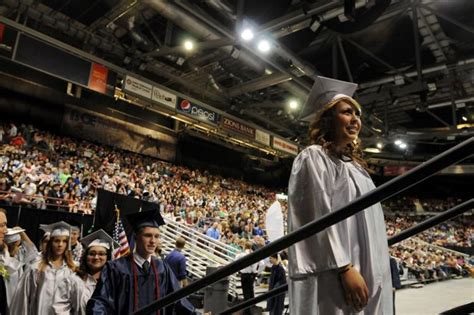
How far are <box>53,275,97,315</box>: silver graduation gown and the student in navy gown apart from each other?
1006 mm

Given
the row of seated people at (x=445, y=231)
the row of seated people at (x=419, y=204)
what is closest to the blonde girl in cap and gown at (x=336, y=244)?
the row of seated people at (x=445, y=231)

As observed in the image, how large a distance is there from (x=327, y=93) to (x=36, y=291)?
3.08m

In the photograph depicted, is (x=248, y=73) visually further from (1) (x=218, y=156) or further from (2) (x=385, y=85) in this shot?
(1) (x=218, y=156)

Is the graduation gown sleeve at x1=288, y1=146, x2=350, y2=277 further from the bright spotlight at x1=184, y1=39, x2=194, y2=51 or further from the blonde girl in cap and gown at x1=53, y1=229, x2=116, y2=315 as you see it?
the bright spotlight at x1=184, y1=39, x2=194, y2=51

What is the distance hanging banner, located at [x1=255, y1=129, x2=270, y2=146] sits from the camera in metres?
18.6

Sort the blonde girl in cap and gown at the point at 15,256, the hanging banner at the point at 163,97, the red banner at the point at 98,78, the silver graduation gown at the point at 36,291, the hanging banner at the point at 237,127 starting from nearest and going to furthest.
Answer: the silver graduation gown at the point at 36,291 < the blonde girl in cap and gown at the point at 15,256 < the red banner at the point at 98,78 < the hanging banner at the point at 163,97 < the hanging banner at the point at 237,127

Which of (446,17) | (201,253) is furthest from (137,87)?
(446,17)

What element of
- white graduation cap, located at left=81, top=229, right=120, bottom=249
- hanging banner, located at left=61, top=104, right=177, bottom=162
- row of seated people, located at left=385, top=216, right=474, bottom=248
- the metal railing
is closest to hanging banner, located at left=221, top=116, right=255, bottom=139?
hanging banner, located at left=61, top=104, right=177, bottom=162

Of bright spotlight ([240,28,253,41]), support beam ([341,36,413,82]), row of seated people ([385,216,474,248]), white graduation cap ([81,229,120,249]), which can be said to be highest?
support beam ([341,36,413,82])

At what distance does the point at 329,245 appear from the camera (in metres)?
1.25

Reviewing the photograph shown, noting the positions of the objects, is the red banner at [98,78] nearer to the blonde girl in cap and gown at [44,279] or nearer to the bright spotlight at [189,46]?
the bright spotlight at [189,46]

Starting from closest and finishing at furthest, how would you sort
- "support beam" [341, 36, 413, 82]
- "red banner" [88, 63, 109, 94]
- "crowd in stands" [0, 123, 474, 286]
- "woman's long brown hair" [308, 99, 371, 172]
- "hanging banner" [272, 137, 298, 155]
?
"woman's long brown hair" [308, 99, 371, 172] → "support beam" [341, 36, 413, 82] → "crowd in stands" [0, 123, 474, 286] → "red banner" [88, 63, 109, 94] → "hanging banner" [272, 137, 298, 155]

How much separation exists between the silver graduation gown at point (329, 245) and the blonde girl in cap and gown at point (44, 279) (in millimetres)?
2746

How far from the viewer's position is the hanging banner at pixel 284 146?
1984 centimetres
